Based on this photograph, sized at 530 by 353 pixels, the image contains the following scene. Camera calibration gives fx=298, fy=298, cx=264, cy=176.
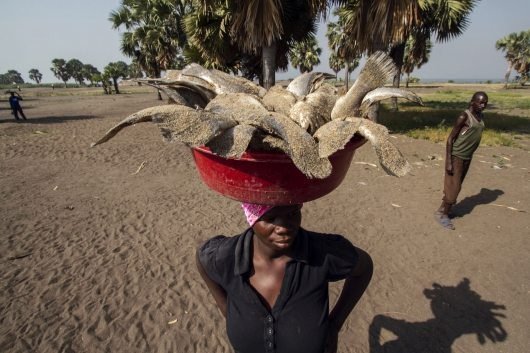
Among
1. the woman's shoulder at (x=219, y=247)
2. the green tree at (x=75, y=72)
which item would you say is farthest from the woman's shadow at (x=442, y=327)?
the green tree at (x=75, y=72)

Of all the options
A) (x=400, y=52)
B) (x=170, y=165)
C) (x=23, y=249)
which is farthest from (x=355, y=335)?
(x=400, y=52)

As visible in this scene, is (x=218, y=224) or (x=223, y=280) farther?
(x=218, y=224)

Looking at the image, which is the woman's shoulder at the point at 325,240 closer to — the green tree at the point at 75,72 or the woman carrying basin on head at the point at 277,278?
the woman carrying basin on head at the point at 277,278

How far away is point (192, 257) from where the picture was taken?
444 cm

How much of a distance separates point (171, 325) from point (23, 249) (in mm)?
3037

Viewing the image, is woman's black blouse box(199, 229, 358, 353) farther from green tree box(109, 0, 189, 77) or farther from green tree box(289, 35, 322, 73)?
green tree box(289, 35, 322, 73)

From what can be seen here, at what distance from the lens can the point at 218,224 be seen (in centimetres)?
532

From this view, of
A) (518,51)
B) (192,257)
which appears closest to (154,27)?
(192,257)

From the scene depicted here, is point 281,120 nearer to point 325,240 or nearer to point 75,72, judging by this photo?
point 325,240

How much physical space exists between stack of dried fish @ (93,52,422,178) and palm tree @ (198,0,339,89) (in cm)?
693

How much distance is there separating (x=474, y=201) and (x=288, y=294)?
625 centimetres

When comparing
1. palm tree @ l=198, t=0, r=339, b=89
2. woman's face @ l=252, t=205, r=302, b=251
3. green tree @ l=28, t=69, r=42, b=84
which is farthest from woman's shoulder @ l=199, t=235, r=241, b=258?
green tree @ l=28, t=69, r=42, b=84

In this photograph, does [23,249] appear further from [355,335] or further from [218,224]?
[355,335]

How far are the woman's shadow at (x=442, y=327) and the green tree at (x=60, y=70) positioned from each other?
110 metres
